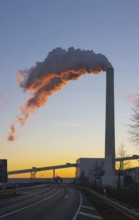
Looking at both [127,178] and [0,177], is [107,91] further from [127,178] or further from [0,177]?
[0,177]

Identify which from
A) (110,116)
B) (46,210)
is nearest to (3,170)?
(46,210)

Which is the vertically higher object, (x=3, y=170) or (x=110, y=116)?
(x=110, y=116)

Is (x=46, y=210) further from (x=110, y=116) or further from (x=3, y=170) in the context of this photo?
(x=110, y=116)

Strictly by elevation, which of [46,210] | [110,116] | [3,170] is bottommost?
[46,210]

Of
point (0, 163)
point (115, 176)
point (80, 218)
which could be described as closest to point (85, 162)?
point (115, 176)

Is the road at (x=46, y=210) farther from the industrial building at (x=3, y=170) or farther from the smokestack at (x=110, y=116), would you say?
the smokestack at (x=110, y=116)

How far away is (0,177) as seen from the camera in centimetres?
6247

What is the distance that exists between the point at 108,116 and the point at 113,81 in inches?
349

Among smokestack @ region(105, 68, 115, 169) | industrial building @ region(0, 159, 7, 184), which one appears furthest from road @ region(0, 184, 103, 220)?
smokestack @ region(105, 68, 115, 169)

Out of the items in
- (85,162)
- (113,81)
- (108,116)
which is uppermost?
(113,81)

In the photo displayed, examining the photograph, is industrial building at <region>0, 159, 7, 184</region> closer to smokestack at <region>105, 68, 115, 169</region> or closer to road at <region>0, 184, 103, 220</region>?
road at <region>0, 184, 103, 220</region>

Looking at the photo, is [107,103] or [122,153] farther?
[107,103]

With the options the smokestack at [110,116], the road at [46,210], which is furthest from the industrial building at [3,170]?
the smokestack at [110,116]

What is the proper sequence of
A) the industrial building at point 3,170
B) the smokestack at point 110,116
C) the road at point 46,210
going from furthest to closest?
the smokestack at point 110,116
the industrial building at point 3,170
the road at point 46,210
